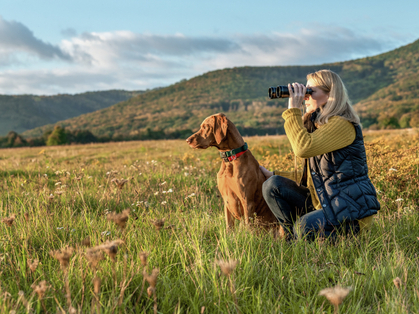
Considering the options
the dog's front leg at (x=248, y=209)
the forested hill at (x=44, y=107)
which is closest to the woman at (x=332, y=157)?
the dog's front leg at (x=248, y=209)

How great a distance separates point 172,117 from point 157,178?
97.2m

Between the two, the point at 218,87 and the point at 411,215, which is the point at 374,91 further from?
the point at 411,215

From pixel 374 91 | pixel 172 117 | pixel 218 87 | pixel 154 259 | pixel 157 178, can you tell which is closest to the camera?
pixel 154 259

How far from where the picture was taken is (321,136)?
8.18 feet

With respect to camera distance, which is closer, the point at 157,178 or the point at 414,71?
the point at 157,178

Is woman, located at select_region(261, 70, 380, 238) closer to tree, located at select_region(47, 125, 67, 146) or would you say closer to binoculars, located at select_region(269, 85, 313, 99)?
binoculars, located at select_region(269, 85, 313, 99)

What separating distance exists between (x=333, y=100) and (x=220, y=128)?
1.07 metres

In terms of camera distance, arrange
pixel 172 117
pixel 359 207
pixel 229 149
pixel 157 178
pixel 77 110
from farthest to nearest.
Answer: pixel 77 110
pixel 172 117
pixel 157 178
pixel 229 149
pixel 359 207

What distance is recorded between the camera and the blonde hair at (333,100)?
8.55 feet

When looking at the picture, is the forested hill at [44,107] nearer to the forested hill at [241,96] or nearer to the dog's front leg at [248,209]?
the forested hill at [241,96]

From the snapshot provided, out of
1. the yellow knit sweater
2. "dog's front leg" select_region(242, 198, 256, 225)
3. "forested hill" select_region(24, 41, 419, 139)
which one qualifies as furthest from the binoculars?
"forested hill" select_region(24, 41, 419, 139)

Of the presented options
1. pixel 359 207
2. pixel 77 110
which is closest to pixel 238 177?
pixel 359 207

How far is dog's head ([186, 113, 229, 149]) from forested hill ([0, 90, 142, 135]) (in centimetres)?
14857

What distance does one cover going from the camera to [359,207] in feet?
8.39
